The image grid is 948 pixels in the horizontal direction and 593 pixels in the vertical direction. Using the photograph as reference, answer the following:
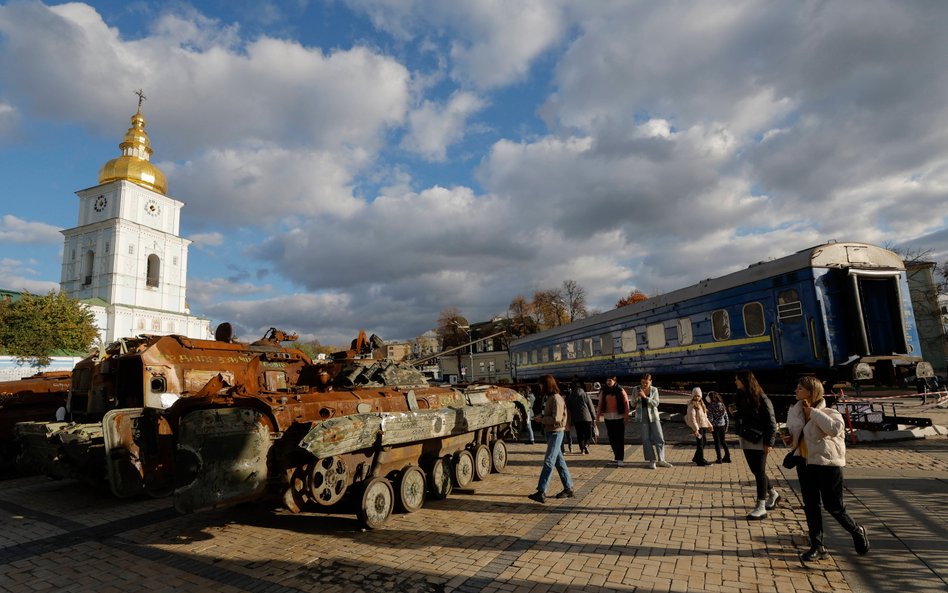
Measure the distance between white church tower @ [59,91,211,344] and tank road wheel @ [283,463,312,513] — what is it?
4328cm

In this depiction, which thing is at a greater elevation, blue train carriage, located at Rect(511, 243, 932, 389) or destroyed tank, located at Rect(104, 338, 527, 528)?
blue train carriage, located at Rect(511, 243, 932, 389)

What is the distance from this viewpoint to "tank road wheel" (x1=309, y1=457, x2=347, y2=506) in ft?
17.7

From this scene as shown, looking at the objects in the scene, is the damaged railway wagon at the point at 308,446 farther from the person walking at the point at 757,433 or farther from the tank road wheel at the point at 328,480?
the person walking at the point at 757,433

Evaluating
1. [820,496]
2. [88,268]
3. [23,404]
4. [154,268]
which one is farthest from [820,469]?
[88,268]

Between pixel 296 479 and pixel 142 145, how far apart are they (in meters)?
49.8

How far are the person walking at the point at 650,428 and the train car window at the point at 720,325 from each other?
A: 13.0 feet

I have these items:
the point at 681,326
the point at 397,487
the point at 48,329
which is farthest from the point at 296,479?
the point at 48,329

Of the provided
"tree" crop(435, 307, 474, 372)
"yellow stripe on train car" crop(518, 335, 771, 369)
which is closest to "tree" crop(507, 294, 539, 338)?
"tree" crop(435, 307, 474, 372)

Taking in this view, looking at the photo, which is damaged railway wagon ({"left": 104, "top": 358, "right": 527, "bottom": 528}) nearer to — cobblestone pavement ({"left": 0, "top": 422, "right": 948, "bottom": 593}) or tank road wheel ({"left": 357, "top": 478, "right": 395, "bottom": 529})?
tank road wheel ({"left": 357, "top": 478, "right": 395, "bottom": 529})

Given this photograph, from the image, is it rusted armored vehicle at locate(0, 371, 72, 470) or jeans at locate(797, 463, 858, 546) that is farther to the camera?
rusted armored vehicle at locate(0, 371, 72, 470)

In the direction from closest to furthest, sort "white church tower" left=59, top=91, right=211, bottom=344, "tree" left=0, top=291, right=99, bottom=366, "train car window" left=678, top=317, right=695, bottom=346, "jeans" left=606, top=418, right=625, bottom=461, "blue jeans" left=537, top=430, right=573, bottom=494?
"blue jeans" left=537, top=430, right=573, bottom=494, "jeans" left=606, top=418, right=625, bottom=461, "train car window" left=678, top=317, right=695, bottom=346, "tree" left=0, top=291, right=99, bottom=366, "white church tower" left=59, top=91, right=211, bottom=344

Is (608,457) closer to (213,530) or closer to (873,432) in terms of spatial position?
(873,432)

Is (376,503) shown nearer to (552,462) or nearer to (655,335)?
(552,462)

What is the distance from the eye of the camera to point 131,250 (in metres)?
43.1
